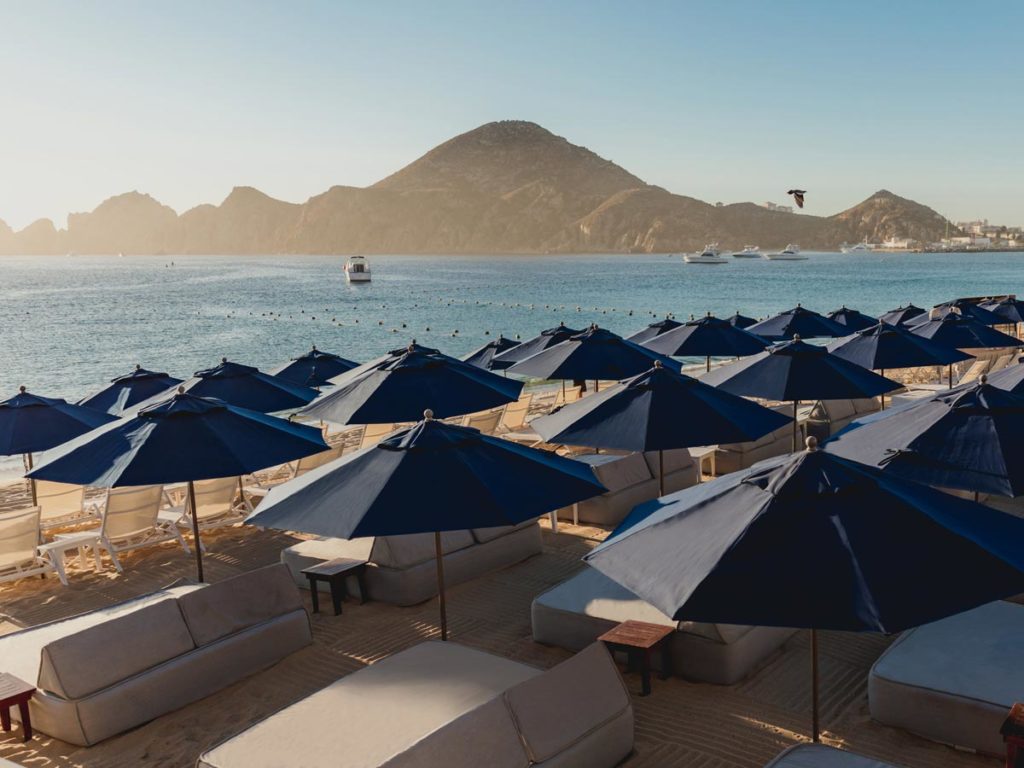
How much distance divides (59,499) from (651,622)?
7563 mm

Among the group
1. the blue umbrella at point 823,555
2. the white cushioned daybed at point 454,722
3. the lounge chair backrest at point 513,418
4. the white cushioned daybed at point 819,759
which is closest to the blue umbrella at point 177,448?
the white cushioned daybed at point 454,722

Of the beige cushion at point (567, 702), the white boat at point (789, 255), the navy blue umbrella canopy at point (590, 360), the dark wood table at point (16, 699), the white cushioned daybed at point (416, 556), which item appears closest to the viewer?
the beige cushion at point (567, 702)

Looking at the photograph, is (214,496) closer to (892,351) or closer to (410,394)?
(410,394)

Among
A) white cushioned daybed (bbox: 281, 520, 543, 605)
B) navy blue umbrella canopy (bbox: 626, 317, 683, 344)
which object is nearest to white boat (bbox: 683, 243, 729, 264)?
navy blue umbrella canopy (bbox: 626, 317, 683, 344)

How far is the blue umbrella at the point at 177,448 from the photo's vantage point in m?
6.73

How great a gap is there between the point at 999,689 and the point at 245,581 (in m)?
5.19

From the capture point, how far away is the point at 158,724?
568 cm

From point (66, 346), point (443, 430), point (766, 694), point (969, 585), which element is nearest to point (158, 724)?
point (443, 430)

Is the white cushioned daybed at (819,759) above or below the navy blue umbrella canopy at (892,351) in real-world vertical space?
below

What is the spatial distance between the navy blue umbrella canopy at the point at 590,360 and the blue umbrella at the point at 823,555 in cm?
751

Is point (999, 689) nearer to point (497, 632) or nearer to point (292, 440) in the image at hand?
point (497, 632)

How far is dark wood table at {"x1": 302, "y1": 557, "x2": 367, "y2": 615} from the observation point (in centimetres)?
747

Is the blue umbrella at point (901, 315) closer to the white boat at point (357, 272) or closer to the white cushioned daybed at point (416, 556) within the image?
the white cushioned daybed at point (416, 556)

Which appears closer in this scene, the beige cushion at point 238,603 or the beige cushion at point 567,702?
the beige cushion at point 567,702
